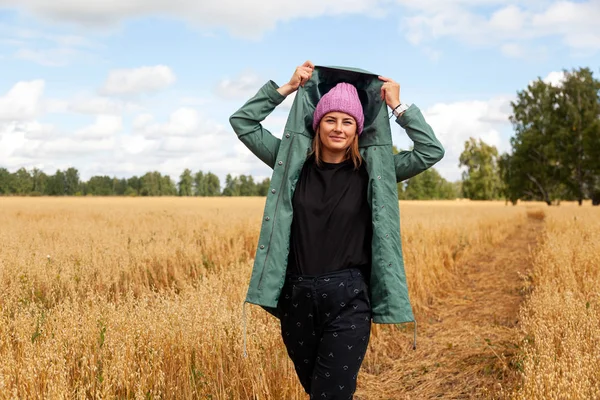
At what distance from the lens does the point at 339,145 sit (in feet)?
9.28

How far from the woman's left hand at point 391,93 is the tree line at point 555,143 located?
141 feet

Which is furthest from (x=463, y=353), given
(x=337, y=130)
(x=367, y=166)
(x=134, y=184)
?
(x=134, y=184)

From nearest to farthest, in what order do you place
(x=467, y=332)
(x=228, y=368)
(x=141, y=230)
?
(x=228, y=368) → (x=467, y=332) → (x=141, y=230)

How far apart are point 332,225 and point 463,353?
3.68 meters

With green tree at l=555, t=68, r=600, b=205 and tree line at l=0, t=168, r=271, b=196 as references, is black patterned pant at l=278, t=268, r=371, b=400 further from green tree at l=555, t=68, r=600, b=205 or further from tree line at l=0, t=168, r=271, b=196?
tree line at l=0, t=168, r=271, b=196

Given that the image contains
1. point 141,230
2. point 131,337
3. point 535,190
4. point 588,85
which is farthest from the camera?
point 535,190

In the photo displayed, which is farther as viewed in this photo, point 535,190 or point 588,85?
point 535,190

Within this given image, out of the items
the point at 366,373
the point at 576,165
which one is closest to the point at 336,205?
the point at 366,373

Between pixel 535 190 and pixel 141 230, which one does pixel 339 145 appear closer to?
pixel 141 230

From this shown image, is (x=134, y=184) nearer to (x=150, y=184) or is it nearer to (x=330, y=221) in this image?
(x=150, y=184)

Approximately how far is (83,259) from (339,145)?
5.30m

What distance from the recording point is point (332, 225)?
278cm

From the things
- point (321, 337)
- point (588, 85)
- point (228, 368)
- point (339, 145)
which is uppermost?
point (588, 85)

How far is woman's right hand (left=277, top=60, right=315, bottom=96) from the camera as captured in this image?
3078mm
